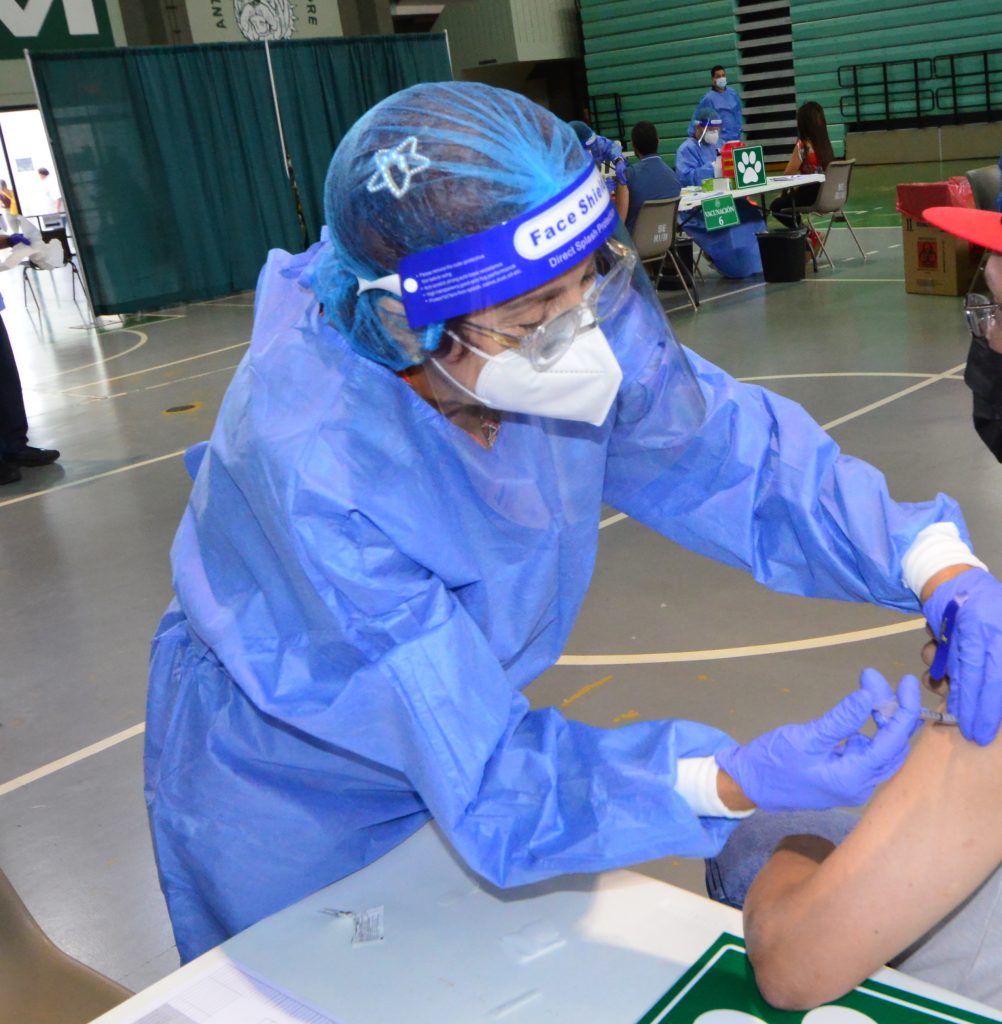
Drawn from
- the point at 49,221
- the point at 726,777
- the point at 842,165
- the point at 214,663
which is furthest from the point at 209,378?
the point at 49,221

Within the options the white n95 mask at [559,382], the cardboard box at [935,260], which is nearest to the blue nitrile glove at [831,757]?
the white n95 mask at [559,382]

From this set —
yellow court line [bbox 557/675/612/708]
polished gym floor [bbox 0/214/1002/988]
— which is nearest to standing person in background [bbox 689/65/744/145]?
polished gym floor [bbox 0/214/1002/988]

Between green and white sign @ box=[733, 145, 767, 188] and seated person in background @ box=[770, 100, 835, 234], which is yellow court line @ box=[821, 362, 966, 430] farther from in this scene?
seated person in background @ box=[770, 100, 835, 234]

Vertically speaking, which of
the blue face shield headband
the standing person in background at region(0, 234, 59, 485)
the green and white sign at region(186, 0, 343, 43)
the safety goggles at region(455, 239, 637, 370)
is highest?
the green and white sign at region(186, 0, 343, 43)

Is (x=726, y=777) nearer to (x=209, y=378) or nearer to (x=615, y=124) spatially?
(x=209, y=378)

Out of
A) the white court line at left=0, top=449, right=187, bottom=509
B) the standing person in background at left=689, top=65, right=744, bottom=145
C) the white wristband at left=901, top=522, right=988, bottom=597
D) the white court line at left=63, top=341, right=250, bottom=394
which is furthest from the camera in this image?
the standing person in background at left=689, top=65, right=744, bottom=145

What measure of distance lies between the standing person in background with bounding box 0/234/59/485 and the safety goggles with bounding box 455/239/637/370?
503cm

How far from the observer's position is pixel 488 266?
1.17 m

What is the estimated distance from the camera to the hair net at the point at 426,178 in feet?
3.82

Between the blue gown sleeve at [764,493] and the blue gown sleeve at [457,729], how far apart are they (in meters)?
0.46

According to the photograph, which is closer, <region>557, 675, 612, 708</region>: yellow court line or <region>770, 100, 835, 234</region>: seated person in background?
<region>557, 675, 612, 708</region>: yellow court line

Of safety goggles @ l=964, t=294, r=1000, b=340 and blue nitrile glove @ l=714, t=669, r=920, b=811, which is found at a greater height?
safety goggles @ l=964, t=294, r=1000, b=340

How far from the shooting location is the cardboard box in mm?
6934

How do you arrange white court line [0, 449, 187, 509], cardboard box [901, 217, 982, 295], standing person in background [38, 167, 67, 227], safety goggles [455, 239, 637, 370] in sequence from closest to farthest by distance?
safety goggles [455, 239, 637, 370] < white court line [0, 449, 187, 509] < cardboard box [901, 217, 982, 295] < standing person in background [38, 167, 67, 227]
